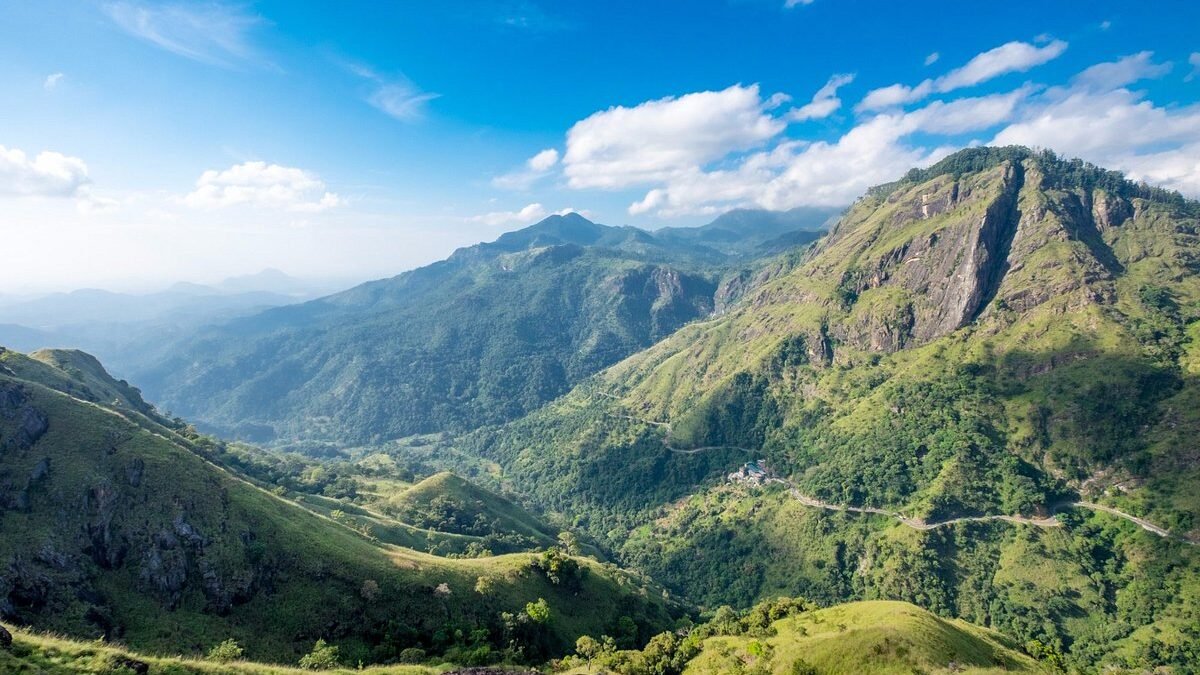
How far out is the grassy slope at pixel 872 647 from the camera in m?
68.2

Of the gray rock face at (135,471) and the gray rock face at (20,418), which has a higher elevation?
the gray rock face at (20,418)

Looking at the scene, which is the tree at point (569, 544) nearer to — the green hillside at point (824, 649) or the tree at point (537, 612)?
the tree at point (537, 612)

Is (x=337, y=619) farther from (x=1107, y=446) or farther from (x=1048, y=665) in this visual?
(x=1107, y=446)

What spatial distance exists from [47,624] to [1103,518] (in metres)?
242

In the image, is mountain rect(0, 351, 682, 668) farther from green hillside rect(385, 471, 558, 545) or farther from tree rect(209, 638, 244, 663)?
green hillside rect(385, 471, 558, 545)

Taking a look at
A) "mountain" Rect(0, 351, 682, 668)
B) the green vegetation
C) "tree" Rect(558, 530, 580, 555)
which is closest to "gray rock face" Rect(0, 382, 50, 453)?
"mountain" Rect(0, 351, 682, 668)

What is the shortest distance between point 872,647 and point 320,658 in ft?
230

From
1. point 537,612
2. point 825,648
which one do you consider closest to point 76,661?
point 537,612

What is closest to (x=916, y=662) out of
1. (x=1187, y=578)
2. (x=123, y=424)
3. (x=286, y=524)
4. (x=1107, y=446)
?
(x=286, y=524)

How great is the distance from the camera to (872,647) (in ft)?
229

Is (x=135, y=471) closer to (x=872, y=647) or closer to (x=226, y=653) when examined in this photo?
(x=226, y=653)

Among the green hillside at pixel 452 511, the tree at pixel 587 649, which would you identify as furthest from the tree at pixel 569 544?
the tree at pixel 587 649

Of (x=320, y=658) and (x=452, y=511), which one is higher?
(x=320, y=658)

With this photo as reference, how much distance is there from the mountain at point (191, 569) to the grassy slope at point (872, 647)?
104 feet
